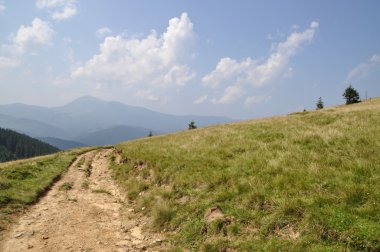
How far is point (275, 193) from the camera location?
35.1 feet

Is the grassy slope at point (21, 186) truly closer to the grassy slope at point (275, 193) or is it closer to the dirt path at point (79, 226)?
the dirt path at point (79, 226)

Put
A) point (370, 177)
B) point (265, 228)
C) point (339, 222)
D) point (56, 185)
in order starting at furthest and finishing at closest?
point (56, 185), point (370, 177), point (265, 228), point (339, 222)

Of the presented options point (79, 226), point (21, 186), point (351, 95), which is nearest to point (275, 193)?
point (79, 226)

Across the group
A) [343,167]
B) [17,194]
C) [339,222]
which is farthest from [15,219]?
[343,167]

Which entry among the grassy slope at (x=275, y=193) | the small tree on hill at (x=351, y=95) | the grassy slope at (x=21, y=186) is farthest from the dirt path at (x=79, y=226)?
the small tree on hill at (x=351, y=95)

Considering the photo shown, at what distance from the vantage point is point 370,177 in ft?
34.8

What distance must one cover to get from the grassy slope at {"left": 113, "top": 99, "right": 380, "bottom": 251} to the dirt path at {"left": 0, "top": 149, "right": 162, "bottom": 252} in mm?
973

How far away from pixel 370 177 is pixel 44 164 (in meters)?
25.4

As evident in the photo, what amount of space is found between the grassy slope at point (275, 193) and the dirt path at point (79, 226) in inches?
38.3

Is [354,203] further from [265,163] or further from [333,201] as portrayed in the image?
[265,163]

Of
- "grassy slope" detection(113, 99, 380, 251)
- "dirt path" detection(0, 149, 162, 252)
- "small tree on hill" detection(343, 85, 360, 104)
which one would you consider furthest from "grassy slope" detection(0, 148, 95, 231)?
"small tree on hill" detection(343, 85, 360, 104)

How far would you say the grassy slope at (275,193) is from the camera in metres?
8.53

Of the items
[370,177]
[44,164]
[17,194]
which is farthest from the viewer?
[44,164]

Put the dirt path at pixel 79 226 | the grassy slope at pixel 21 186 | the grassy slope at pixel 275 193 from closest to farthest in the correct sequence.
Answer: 1. the grassy slope at pixel 275 193
2. the dirt path at pixel 79 226
3. the grassy slope at pixel 21 186
